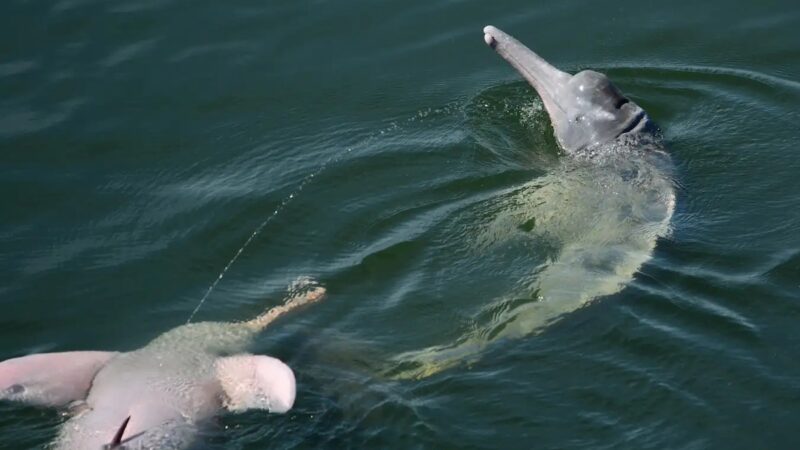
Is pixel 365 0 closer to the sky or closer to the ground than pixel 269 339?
closer to the sky

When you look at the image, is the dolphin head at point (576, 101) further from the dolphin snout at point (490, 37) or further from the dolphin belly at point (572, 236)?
the dolphin belly at point (572, 236)

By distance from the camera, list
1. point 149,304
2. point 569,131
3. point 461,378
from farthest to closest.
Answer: point 569,131, point 149,304, point 461,378

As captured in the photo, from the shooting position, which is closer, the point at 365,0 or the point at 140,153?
→ the point at 140,153

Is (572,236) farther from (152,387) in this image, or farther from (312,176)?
(152,387)

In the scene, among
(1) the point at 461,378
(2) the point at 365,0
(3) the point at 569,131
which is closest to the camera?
(1) the point at 461,378

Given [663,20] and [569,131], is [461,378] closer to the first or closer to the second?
[569,131]

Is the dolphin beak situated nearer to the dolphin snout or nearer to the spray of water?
the dolphin snout

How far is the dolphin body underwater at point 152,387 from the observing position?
7867 millimetres

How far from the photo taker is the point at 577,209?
1065cm

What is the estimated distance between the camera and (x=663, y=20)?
1343cm

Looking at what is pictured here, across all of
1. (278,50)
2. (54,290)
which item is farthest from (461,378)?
(278,50)

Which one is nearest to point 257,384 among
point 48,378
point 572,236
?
point 48,378

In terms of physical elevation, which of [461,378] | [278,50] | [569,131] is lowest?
[461,378]

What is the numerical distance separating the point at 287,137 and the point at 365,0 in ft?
9.34
